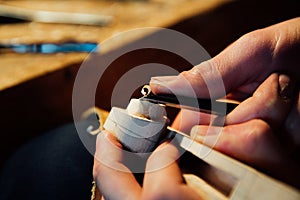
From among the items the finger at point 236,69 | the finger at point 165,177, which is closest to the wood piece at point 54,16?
the finger at point 236,69

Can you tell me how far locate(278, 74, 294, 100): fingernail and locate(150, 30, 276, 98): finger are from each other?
0.14 ft

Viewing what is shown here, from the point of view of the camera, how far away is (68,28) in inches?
33.3

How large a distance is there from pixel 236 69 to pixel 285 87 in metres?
0.08

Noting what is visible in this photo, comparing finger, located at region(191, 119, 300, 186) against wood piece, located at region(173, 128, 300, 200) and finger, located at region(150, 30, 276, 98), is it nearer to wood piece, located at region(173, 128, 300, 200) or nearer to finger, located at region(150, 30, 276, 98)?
wood piece, located at region(173, 128, 300, 200)

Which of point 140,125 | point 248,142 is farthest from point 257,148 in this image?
point 140,125

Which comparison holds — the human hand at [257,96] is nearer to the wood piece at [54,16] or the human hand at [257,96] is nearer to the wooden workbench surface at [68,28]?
the wooden workbench surface at [68,28]

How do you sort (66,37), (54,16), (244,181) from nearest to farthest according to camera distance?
(244,181)
(66,37)
(54,16)

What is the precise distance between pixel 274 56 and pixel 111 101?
26cm

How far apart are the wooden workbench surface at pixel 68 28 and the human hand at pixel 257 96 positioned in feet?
0.83

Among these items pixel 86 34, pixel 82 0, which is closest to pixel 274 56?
pixel 86 34

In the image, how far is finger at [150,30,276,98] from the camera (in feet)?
1.48

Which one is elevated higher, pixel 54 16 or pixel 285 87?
pixel 285 87

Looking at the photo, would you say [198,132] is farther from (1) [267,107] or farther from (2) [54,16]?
(2) [54,16]

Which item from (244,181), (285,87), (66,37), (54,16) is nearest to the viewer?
(244,181)
